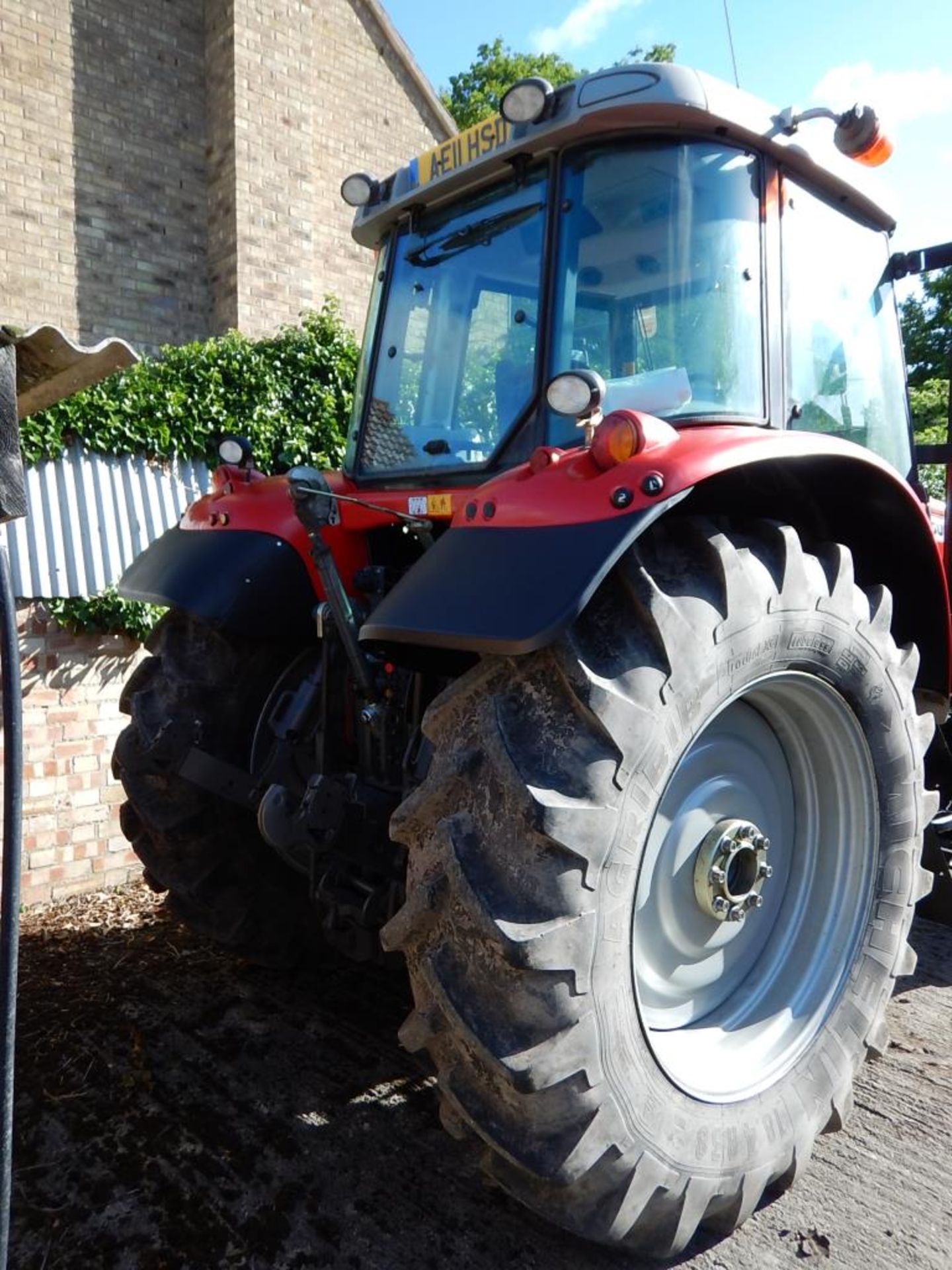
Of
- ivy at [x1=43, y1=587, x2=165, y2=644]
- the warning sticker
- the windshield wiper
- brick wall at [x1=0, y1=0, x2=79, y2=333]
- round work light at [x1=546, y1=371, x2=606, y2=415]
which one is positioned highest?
brick wall at [x1=0, y1=0, x2=79, y2=333]

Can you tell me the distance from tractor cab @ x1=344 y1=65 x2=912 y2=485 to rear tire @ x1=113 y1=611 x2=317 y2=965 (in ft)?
2.50

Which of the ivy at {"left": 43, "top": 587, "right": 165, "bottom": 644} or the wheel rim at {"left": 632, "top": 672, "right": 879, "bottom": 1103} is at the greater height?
the ivy at {"left": 43, "top": 587, "right": 165, "bottom": 644}

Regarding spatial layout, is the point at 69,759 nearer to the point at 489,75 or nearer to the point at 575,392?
the point at 575,392

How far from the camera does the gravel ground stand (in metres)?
1.92

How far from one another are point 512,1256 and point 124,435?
4.10m

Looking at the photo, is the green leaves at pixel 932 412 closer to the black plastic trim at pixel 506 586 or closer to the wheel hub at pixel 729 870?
the wheel hub at pixel 729 870

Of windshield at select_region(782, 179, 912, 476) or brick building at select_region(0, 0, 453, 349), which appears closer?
windshield at select_region(782, 179, 912, 476)

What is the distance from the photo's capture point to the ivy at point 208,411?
4535 mm

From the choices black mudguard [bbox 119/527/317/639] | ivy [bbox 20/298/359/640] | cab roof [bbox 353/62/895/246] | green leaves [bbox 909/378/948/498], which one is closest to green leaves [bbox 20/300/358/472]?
ivy [bbox 20/298/359/640]

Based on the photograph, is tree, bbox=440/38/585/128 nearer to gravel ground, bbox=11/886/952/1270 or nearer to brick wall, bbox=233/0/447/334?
brick wall, bbox=233/0/447/334

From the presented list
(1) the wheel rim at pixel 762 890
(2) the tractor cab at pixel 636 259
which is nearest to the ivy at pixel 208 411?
(2) the tractor cab at pixel 636 259

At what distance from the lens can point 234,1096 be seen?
2461 mm

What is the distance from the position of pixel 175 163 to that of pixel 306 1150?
360 inches

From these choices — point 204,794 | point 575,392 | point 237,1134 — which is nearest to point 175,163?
point 204,794
